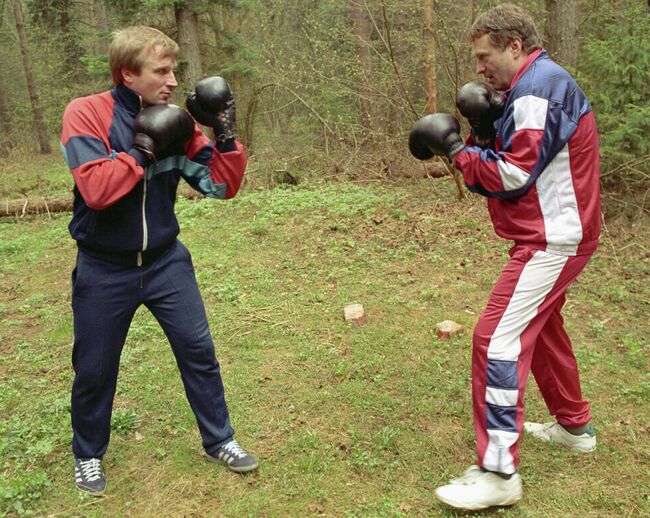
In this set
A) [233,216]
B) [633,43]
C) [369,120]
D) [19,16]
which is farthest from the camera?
[19,16]

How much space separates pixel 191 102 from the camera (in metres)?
3.27

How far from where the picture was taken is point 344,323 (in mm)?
5293

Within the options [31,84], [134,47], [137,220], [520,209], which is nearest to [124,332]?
[137,220]

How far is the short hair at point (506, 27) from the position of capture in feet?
9.37

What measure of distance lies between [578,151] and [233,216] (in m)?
6.45

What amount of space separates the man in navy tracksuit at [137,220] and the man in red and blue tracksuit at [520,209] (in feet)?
4.33

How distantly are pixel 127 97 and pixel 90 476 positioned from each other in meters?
2.04

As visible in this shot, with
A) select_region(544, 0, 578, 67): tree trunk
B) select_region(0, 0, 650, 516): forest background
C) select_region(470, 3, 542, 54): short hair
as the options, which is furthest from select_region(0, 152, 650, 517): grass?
select_region(544, 0, 578, 67): tree trunk

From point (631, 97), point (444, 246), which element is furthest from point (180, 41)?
point (631, 97)

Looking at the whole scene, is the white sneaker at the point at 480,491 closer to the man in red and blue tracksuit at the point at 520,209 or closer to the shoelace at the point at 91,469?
the man in red and blue tracksuit at the point at 520,209

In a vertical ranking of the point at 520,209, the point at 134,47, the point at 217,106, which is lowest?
the point at 520,209

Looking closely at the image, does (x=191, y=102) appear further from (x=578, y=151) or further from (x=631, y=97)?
(x=631, y=97)

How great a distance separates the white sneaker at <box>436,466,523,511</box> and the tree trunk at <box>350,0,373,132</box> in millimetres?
7622

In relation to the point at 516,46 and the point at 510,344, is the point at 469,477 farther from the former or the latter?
the point at 516,46
